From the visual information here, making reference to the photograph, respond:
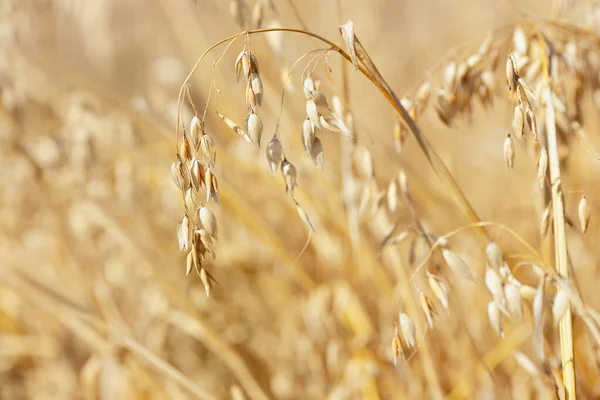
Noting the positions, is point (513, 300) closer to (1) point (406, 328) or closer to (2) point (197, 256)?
(1) point (406, 328)

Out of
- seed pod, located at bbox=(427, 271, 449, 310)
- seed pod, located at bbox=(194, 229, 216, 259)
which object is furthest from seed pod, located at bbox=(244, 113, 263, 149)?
seed pod, located at bbox=(427, 271, 449, 310)

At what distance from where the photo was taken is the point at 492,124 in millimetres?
2164

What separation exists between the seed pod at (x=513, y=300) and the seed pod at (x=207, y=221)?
305mm

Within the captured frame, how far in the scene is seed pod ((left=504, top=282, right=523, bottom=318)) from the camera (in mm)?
623

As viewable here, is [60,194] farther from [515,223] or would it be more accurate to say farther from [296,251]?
[515,223]

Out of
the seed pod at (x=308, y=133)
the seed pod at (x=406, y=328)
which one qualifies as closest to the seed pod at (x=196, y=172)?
the seed pod at (x=308, y=133)

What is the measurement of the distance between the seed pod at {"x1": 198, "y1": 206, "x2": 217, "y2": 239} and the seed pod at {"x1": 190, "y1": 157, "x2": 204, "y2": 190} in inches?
1.0

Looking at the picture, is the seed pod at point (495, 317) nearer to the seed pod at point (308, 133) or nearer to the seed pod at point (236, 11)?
the seed pod at point (308, 133)

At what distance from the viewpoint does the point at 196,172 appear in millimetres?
602

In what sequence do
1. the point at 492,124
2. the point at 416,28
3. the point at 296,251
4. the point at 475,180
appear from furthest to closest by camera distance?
the point at 416,28
the point at 492,124
the point at 475,180
the point at 296,251

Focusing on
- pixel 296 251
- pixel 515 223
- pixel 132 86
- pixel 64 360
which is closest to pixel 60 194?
pixel 64 360

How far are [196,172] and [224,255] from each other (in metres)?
0.88

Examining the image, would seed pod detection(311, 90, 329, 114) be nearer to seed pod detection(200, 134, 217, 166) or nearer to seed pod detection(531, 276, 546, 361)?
seed pod detection(200, 134, 217, 166)

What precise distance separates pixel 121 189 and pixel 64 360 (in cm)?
39
